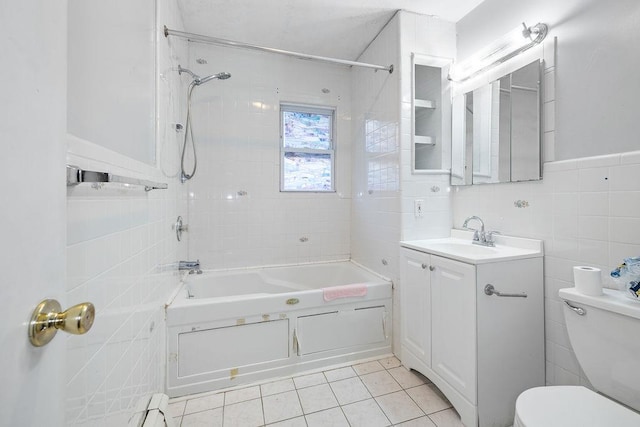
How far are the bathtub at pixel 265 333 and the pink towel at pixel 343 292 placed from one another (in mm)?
16

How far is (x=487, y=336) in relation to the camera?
138 cm

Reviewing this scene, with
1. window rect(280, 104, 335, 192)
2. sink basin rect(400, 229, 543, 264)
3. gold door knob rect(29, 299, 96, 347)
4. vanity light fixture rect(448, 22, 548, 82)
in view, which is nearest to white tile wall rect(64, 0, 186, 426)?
gold door knob rect(29, 299, 96, 347)

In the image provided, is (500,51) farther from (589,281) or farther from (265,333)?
(265,333)

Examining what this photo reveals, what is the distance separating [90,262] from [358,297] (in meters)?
1.67

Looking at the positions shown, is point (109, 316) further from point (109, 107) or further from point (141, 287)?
point (109, 107)

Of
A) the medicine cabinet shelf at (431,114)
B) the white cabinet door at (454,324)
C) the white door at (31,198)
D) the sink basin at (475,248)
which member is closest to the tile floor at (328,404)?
the white cabinet door at (454,324)

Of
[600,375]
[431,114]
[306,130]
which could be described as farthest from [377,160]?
[600,375]

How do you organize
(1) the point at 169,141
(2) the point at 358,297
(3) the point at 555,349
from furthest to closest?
(2) the point at 358,297 < (1) the point at 169,141 < (3) the point at 555,349

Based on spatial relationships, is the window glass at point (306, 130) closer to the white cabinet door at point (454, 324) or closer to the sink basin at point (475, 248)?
the sink basin at point (475, 248)

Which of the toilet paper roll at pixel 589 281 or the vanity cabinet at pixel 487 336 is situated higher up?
the toilet paper roll at pixel 589 281

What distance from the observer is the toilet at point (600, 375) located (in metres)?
0.92

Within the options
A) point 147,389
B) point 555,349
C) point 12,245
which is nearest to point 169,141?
point 147,389

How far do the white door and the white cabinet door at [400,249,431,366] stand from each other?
1.71 m

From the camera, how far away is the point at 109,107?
2.84ft
